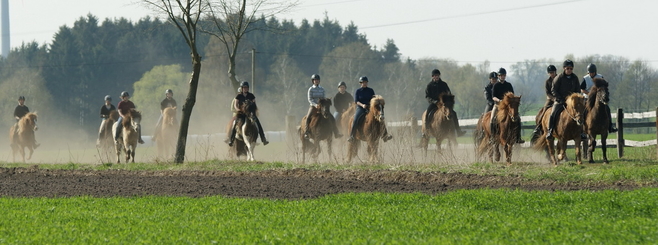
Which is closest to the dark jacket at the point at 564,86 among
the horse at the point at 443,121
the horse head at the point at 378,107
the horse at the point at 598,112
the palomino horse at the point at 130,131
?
the horse at the point at 598,112

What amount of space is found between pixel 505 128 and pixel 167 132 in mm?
13247

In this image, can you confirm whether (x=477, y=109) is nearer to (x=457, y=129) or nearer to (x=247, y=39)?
(x=247, y=39)

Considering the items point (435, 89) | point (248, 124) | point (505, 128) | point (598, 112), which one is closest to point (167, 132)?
point (248, 124)

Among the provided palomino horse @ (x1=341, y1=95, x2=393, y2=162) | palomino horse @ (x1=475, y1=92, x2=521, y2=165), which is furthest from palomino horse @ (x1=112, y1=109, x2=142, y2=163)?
palomino horse @ (x1=475, y1=92, x2=521, y2=165)

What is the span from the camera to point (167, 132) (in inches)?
1201

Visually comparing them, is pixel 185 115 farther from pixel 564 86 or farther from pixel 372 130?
pixel 564 86

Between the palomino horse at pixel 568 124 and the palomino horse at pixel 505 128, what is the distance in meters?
0.80

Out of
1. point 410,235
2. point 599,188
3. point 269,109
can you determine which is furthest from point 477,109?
point 410,235

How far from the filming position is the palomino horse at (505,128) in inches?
834

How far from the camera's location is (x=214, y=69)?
82312mm

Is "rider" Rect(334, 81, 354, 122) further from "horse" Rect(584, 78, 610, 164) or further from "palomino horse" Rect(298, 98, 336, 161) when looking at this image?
"horse" Rect(584, 78, 610, 164)

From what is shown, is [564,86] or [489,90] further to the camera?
[489,90]

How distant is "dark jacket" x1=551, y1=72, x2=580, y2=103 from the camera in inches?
820

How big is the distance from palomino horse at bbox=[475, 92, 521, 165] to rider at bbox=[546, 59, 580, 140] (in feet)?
2.58
